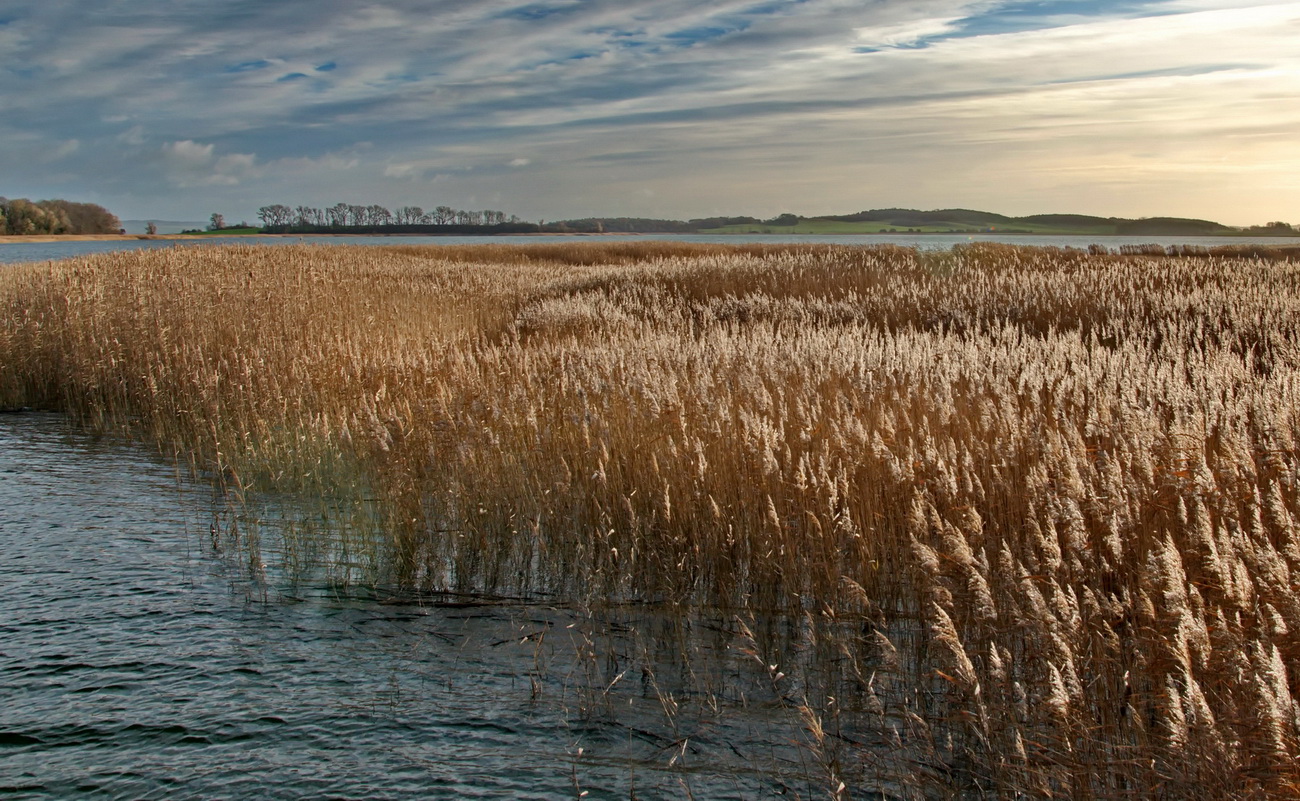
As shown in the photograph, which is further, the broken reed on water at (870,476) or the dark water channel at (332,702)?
the dark water channel at (332,702)

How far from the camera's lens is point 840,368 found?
8250 mm

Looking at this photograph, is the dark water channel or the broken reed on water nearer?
the broken reed on water

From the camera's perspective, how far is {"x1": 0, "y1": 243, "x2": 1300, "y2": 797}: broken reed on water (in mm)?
3123

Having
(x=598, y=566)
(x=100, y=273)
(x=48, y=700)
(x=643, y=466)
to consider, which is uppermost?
(x=100, y=273)

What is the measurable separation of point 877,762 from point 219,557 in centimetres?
447

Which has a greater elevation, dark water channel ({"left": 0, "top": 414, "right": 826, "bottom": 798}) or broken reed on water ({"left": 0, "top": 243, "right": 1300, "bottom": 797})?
broken reed on water ({"left": 0, "top": 243, "right": 1300, "bottom": 797})

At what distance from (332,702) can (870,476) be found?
322cm

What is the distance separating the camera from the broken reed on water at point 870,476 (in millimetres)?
3123

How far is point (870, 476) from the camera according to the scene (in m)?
5.21

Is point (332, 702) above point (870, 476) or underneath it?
underneath

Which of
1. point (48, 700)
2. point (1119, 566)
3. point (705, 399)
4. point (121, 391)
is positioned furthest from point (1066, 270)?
point (48, 700)

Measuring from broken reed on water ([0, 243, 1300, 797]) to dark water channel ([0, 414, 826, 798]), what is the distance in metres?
0.52

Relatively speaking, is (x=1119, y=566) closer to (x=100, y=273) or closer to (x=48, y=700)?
(x=48, y=700)

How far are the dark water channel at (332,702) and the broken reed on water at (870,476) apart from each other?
518 millimetres
